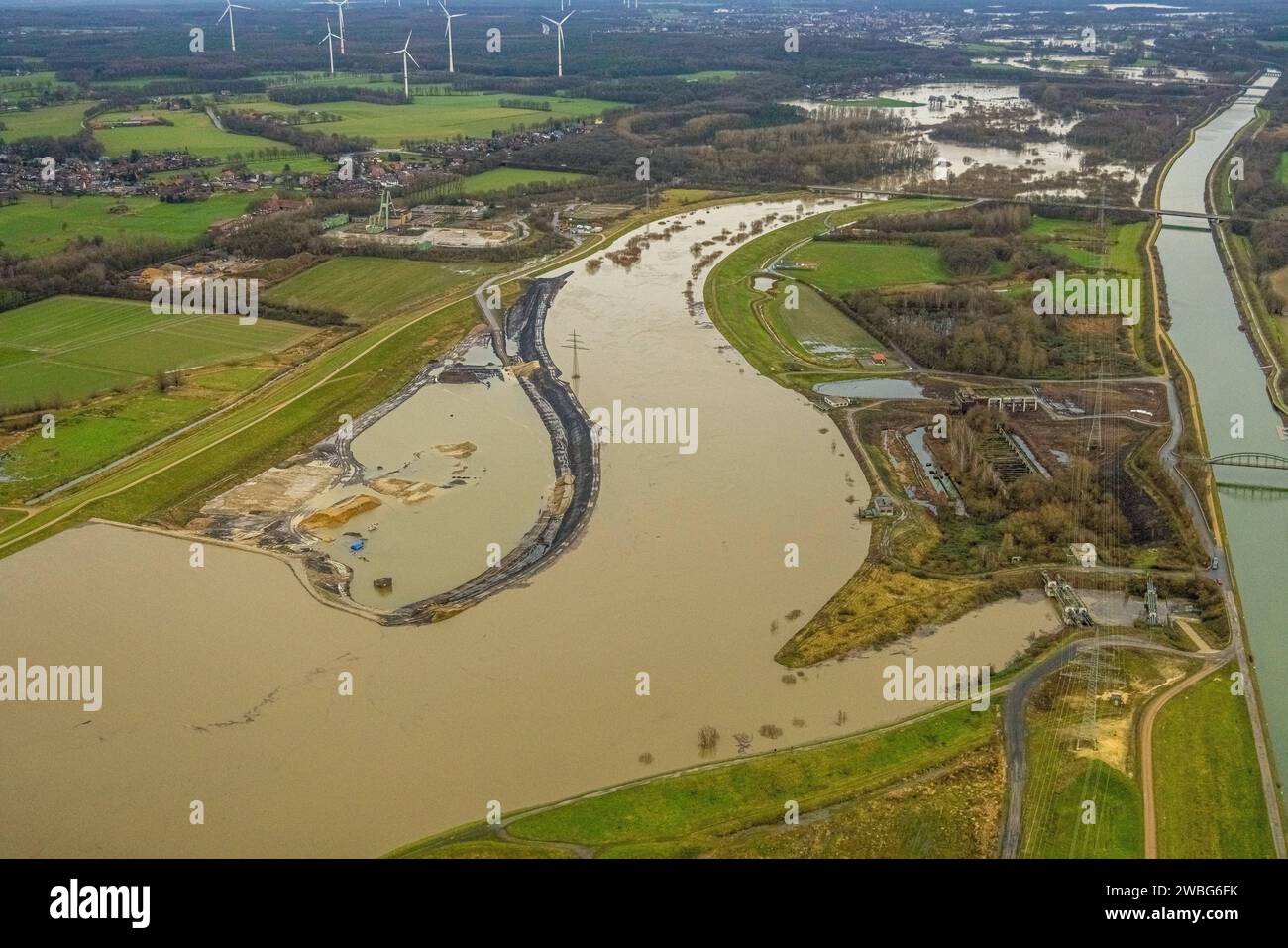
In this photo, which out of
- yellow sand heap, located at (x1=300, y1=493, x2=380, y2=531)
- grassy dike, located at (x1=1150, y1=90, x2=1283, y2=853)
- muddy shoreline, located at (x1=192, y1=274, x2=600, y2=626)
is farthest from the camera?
yellow sand heap, located at (x1=300, y1=493, x2=380, y2=531)

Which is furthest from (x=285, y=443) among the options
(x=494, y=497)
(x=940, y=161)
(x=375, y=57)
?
(x=375, y=57)

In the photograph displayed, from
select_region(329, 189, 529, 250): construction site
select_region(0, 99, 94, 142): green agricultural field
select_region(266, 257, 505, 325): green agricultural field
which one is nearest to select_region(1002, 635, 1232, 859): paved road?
select_region(266, 257, 505, 325): green agricultural field

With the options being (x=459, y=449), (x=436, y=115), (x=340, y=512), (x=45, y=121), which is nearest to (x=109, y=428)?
(x=340, y=512)

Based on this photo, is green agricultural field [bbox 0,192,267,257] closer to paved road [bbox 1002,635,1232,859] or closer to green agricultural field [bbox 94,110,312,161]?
green agricultural field [bbox 94,110,312,161]

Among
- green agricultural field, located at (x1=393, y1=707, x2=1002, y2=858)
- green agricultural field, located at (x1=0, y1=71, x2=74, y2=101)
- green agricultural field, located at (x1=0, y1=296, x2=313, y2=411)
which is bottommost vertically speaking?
green agricultural field, located at (x1=393, y1=707, x2=1002, y2=858)

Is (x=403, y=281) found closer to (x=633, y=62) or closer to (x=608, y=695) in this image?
(x=608, y=695)

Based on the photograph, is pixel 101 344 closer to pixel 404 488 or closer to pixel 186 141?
pixel 404 488

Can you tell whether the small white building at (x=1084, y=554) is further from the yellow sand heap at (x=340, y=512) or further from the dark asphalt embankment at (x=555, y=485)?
the yellow sand heap at (x=340, y=512)
